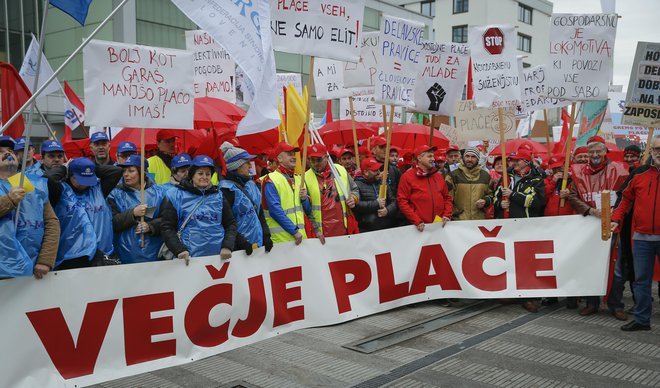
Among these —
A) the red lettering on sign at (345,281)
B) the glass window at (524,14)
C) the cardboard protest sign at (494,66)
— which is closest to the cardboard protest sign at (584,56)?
the cardboard protest sign at (494,66)

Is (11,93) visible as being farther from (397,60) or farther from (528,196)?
(528,196)

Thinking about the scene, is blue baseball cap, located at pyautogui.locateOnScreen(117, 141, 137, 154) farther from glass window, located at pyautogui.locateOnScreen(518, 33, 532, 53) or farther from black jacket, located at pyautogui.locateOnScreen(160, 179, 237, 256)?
glass window, located at pyautogui.locateOnScreen(518, 33, 532, 53)

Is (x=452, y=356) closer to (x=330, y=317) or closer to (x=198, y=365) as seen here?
(x=330, y=317)

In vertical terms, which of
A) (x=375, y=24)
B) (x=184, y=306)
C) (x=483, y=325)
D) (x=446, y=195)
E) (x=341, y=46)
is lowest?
(x=483, y=325)

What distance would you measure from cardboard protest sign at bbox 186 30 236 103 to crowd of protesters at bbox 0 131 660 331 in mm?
→ 1826

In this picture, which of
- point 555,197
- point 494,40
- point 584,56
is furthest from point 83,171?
point 584,56

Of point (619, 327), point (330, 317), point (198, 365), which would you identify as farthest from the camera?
point (619, 327)

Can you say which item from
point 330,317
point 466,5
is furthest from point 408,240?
point 466,5

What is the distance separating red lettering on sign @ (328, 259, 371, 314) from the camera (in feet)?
20.0

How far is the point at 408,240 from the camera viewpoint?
683 cm

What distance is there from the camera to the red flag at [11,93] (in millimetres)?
5488

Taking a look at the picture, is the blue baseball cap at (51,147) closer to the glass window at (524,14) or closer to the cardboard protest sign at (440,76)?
the cardboard protest sign at (440,76)

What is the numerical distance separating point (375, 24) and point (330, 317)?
115 feet

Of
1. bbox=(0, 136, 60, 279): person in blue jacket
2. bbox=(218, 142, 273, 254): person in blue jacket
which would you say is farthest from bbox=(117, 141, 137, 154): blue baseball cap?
bbox=(0, 136, 60, 279): person in blue jacket
